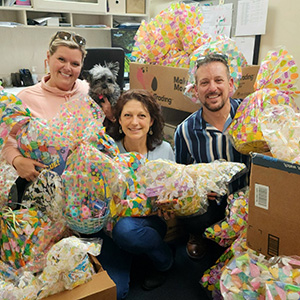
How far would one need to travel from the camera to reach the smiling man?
1.50m

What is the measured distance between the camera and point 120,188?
1.24 meters

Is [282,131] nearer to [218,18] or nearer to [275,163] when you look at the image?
[275,163]

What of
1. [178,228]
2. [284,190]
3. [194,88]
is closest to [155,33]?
[194,88]

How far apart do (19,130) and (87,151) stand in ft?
1.00

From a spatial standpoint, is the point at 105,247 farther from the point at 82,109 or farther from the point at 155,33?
the point at 155,33

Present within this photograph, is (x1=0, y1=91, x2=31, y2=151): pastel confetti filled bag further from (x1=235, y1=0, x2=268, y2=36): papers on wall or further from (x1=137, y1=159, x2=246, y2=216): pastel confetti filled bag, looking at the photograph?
(x1=235, y1=0, x2=268, y2=36): papers on wall

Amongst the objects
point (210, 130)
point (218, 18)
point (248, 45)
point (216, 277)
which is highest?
point (218, 18)

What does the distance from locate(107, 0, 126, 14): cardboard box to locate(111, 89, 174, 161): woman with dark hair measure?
8.61 ft

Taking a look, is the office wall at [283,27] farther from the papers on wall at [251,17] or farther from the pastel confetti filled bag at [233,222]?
the pastel confetti filled bag at [233,222]

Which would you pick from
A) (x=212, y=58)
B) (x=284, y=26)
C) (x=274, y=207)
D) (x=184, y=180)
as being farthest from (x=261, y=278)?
(x=284, y=26)

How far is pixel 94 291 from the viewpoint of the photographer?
103 cm

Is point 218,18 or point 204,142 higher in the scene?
point 218,18

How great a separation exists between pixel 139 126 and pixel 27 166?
56cm

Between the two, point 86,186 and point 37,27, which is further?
point 37,27
